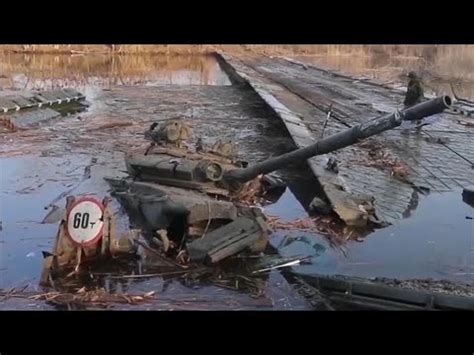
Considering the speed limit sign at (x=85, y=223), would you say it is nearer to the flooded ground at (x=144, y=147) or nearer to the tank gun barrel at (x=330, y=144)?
the flooded ground at (x=144, y=147)

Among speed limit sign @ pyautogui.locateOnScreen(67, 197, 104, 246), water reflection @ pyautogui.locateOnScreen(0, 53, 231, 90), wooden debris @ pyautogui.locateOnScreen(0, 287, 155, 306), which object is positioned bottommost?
wooden debris @ pyautogui.locateOnScreen(0, 287, 155, 306)

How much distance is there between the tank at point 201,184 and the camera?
3.63 metres

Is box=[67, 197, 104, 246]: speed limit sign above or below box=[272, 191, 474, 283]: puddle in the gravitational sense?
above

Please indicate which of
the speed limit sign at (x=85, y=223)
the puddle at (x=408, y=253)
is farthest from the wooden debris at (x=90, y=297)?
the puddle at (x=408, y=253)

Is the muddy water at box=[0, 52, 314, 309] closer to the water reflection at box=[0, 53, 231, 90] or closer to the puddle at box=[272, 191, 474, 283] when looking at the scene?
the water reflection at box=[0, 53, 231, 90]

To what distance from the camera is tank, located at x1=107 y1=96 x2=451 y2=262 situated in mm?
3635

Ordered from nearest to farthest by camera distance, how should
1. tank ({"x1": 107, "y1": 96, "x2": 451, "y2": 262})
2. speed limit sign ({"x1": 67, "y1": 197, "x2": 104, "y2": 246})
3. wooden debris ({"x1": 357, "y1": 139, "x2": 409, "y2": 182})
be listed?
speed limit sign ({"x1": 67, "y1": 197, "x2": 104, "y2": 246}) < tank ({"x1": 107, "y1": 96, "x2": 451, "y2": 262}) < wooden debris ({"x1": 357, "y1": 139, "x2": 409, "y2": 182})

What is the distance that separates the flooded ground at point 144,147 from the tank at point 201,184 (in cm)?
7

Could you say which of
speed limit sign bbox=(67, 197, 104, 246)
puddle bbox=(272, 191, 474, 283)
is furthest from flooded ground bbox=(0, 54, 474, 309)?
speed limit sign bbox=(67, 197, 104, 246)

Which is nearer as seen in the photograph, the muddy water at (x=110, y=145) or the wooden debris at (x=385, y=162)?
the muddy water at (x=110, y=145)

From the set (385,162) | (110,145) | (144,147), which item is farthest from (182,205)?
(385,162)

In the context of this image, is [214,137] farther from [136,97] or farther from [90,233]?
[90,233]
